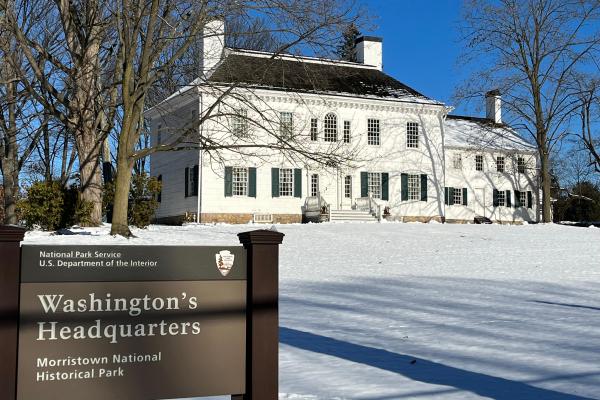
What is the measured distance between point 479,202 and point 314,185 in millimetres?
11709

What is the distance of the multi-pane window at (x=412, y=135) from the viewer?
121ft

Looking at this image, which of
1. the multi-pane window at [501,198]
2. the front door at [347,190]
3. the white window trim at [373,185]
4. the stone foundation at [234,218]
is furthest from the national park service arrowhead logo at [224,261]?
the multi-pane window at [501,198]

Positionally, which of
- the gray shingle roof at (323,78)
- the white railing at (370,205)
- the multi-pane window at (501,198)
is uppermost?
→ the gray shingle roof at (323,78)

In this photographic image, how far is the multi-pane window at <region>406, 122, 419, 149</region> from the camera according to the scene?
1447 inches

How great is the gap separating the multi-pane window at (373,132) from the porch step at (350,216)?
4.10m

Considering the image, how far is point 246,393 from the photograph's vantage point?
480 cm

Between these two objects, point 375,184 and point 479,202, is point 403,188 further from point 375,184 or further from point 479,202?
point 479,202

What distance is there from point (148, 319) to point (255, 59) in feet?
105

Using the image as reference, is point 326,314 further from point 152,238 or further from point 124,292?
point 152,238

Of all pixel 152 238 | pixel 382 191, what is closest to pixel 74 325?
pixel 152 238

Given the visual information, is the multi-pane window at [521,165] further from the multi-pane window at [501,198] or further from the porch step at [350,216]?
the porch step at [350,216]

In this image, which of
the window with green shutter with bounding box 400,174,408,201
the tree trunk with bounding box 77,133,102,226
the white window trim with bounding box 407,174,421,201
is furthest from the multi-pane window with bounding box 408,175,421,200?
the tree trunk with bounding box 77,133,102,226

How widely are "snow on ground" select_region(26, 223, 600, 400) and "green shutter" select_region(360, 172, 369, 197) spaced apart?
37.4 ft

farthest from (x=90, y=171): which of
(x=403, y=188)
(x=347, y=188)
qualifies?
(x=403, y=188)
